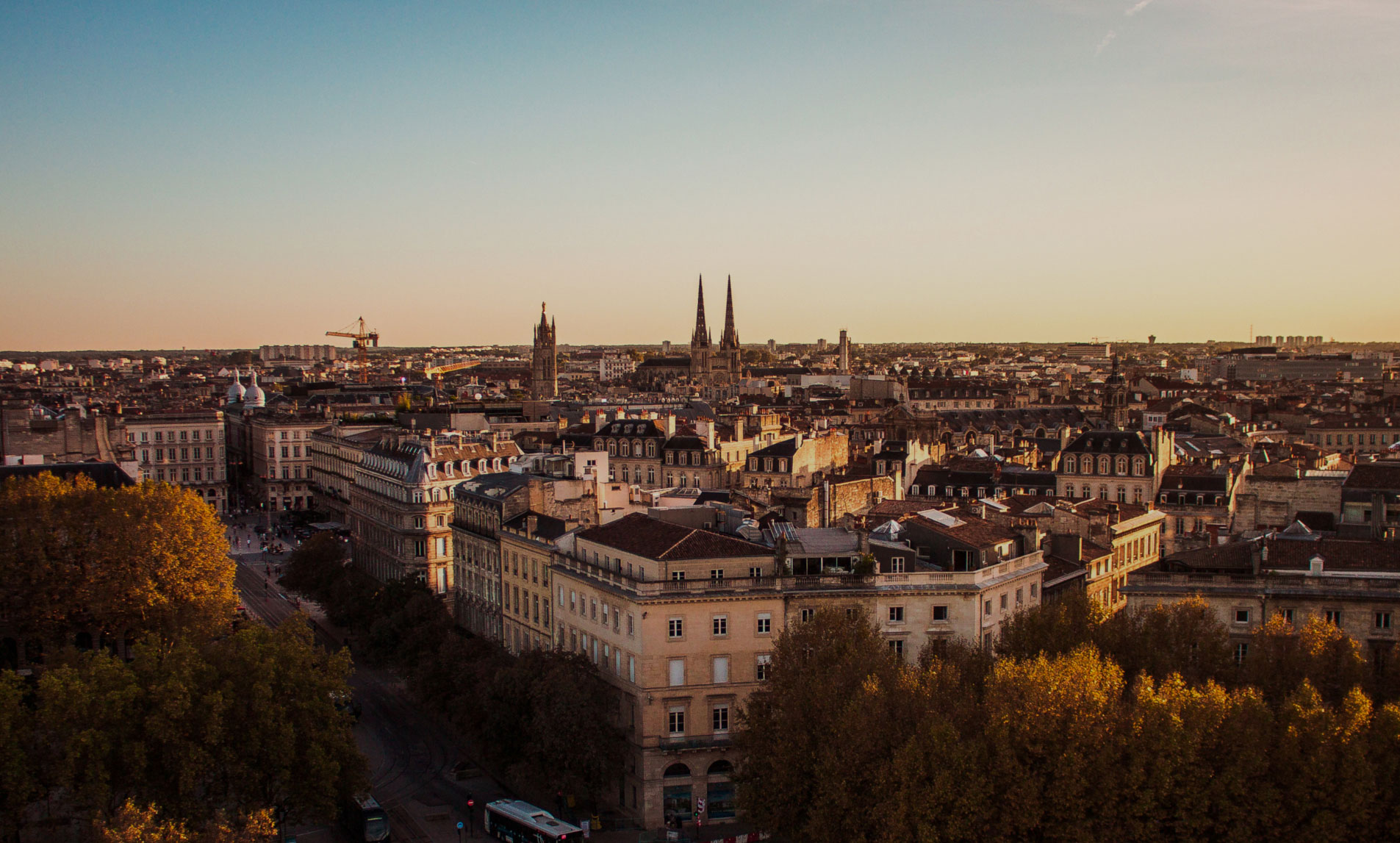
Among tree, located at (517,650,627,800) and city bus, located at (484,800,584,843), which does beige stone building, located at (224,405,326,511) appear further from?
city bus, located at (484,800,584,843)

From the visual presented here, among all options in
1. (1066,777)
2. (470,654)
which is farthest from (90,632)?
(1066,777)

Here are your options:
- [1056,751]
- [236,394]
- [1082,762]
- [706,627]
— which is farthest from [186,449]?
[1082,762]

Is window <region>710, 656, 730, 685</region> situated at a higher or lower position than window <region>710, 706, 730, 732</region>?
higher

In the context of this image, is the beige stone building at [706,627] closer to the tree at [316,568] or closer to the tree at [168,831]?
the tree at [168,831]

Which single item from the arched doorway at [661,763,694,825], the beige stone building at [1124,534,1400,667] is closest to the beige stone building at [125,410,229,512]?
the arched doorway at [661,763,694,825]

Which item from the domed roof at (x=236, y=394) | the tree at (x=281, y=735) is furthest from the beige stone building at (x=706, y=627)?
the domed roof at (x=236, y=394)

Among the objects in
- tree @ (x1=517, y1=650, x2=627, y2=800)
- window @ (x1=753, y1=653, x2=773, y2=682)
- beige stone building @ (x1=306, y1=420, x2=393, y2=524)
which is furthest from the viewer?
beige stone building @ (x1=306, y1=420, x2=393, y2=524)

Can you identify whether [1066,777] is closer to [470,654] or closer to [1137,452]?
[470,654]
